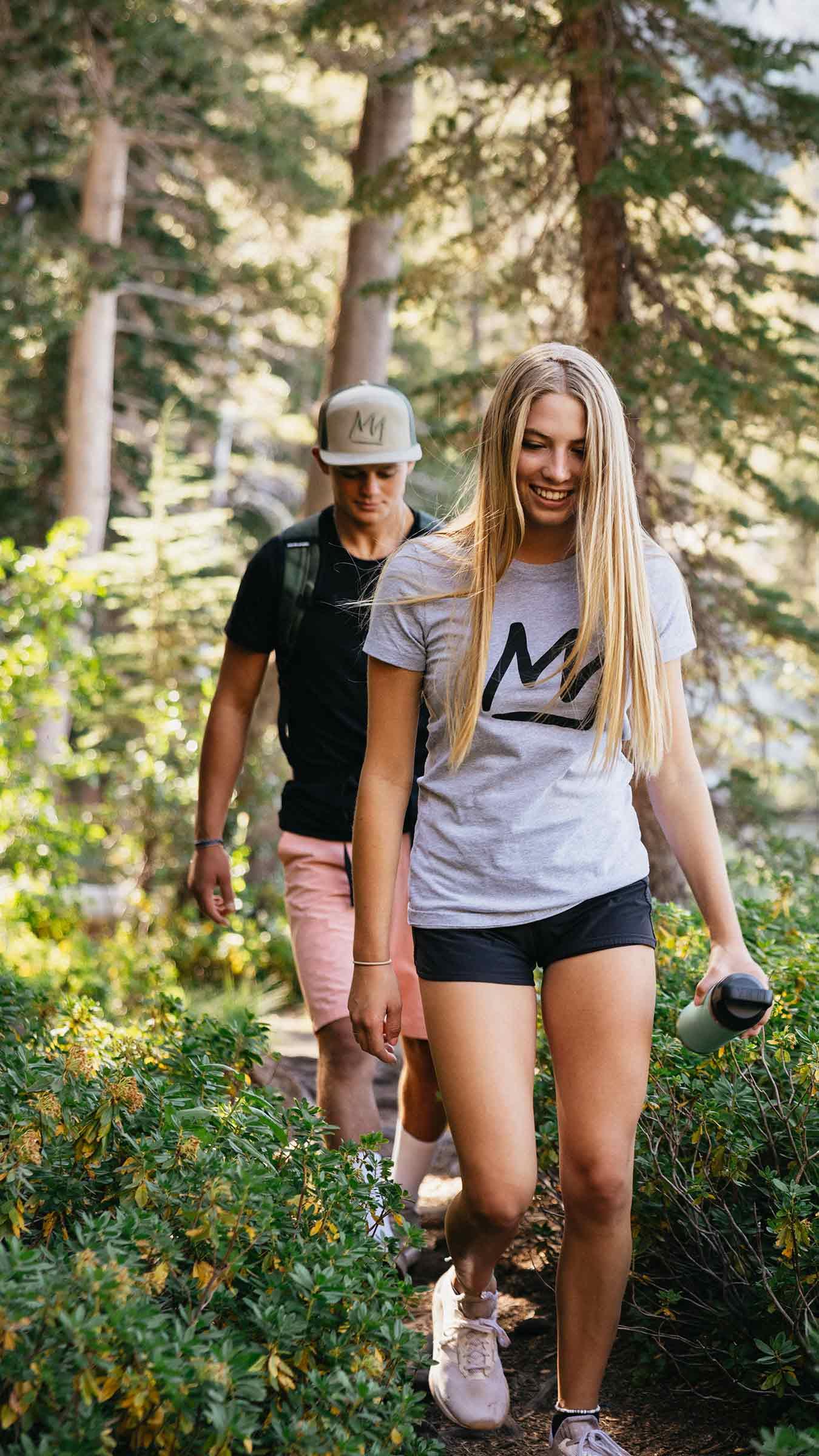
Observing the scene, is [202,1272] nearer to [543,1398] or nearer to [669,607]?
[543,1398]

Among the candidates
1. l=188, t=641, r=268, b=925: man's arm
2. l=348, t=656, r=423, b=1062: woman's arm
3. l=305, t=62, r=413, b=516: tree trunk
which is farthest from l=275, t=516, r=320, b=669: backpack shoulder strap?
l=305, t=62, r=413, b=516: tree trunk

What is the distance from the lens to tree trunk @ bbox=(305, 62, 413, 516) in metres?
10.4

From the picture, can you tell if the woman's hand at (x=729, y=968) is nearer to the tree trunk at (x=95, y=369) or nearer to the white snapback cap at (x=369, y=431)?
the white snapback cap at (x=369, y=431)

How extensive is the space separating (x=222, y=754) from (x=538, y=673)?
1585mm

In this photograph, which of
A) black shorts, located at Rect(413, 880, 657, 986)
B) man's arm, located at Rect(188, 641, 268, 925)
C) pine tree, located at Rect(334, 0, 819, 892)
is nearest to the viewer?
black shorts, located at Rect(413, 880, 657, 986)

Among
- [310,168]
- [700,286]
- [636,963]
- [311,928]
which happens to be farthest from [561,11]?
[310,168]

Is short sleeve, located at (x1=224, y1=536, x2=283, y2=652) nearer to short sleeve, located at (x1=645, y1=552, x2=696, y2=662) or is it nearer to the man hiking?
the man hiking

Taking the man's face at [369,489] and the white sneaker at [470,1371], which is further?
the man's face at [369,489]

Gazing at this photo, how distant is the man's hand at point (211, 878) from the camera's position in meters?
4.30

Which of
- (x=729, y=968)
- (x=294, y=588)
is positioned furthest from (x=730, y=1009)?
(x=294, y=588)

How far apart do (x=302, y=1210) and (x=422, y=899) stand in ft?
2.34

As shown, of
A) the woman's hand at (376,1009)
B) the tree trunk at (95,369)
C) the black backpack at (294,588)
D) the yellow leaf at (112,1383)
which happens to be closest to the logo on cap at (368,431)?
the black backpack at (294,588)

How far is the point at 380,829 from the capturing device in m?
3.06

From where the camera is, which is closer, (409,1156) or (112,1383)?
(112,1383)
